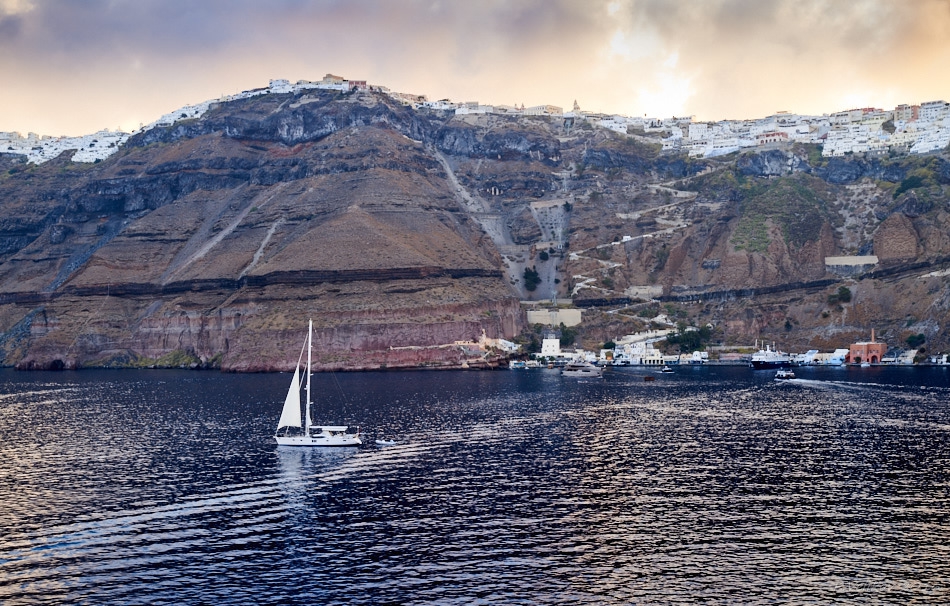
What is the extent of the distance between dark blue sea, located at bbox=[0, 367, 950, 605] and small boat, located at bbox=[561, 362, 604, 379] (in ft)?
195

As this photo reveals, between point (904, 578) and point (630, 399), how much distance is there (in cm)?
8478

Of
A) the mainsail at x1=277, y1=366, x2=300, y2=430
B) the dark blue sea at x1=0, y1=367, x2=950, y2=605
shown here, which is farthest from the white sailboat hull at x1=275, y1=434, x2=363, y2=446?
the dark blue sea at x1=0, y1=367, x2=950, y2=605

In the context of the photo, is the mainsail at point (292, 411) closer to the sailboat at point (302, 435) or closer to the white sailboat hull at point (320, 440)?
the sailboat at point (302, 435)

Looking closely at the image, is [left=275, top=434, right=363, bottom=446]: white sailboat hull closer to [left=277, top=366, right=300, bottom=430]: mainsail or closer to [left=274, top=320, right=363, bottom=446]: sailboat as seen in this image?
[left=274, top=320, right=363, bottom=446]: sailboat

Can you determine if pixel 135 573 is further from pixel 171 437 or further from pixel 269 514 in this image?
pixel 171 437

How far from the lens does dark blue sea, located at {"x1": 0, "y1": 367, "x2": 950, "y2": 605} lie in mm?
53719

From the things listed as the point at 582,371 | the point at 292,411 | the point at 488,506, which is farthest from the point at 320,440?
the point at 582,371

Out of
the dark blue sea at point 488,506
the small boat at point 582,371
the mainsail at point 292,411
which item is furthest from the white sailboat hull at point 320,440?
the small boat at point 582,371

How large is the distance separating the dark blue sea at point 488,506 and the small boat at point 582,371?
195 feet

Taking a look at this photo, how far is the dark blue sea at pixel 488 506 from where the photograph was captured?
53.7m

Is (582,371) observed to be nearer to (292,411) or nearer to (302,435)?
(302,435)

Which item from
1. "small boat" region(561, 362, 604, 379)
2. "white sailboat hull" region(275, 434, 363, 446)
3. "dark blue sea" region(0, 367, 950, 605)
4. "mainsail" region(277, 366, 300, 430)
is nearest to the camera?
"dark blue sea" region(0, 367, 950, 605)

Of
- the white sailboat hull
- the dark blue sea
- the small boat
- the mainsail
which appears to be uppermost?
the small boat

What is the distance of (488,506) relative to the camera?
6994cm
